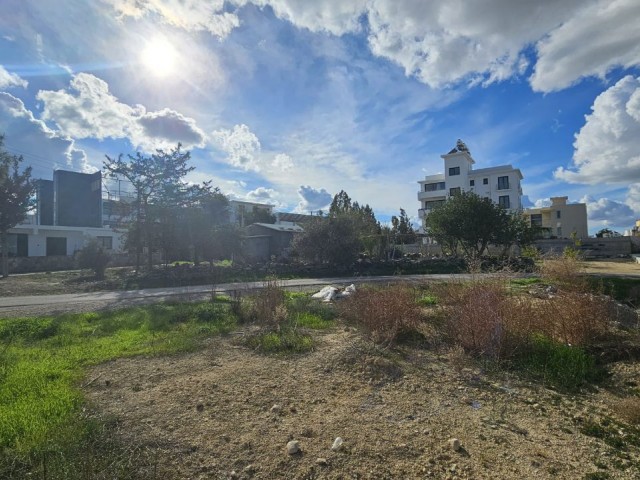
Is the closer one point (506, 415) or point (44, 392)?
point (506, 415)

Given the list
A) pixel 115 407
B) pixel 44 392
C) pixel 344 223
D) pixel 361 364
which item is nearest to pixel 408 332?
pixel 361 364

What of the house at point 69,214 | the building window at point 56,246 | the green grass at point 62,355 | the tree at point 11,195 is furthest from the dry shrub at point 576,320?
the building window at point 56,246

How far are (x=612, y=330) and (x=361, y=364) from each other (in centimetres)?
383

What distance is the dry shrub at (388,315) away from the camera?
5.34 metres

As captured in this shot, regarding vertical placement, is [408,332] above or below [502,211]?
below

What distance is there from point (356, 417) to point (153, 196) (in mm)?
20581

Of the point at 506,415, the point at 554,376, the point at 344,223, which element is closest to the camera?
the point at 506,415

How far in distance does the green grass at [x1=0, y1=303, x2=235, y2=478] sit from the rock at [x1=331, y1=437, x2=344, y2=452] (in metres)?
1.76

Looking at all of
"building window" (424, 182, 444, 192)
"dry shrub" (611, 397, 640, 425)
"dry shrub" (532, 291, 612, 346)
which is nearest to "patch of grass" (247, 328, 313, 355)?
"dry shrub" (532, 291, 612, 346)

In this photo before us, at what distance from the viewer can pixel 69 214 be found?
1592 inches

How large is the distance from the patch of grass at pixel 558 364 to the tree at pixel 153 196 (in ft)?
63.3

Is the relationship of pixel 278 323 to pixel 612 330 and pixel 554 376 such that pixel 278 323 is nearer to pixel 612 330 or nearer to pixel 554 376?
pixel 554 376

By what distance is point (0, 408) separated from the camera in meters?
3.46

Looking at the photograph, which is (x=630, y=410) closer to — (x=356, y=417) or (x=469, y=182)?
(x=356, y=417)
